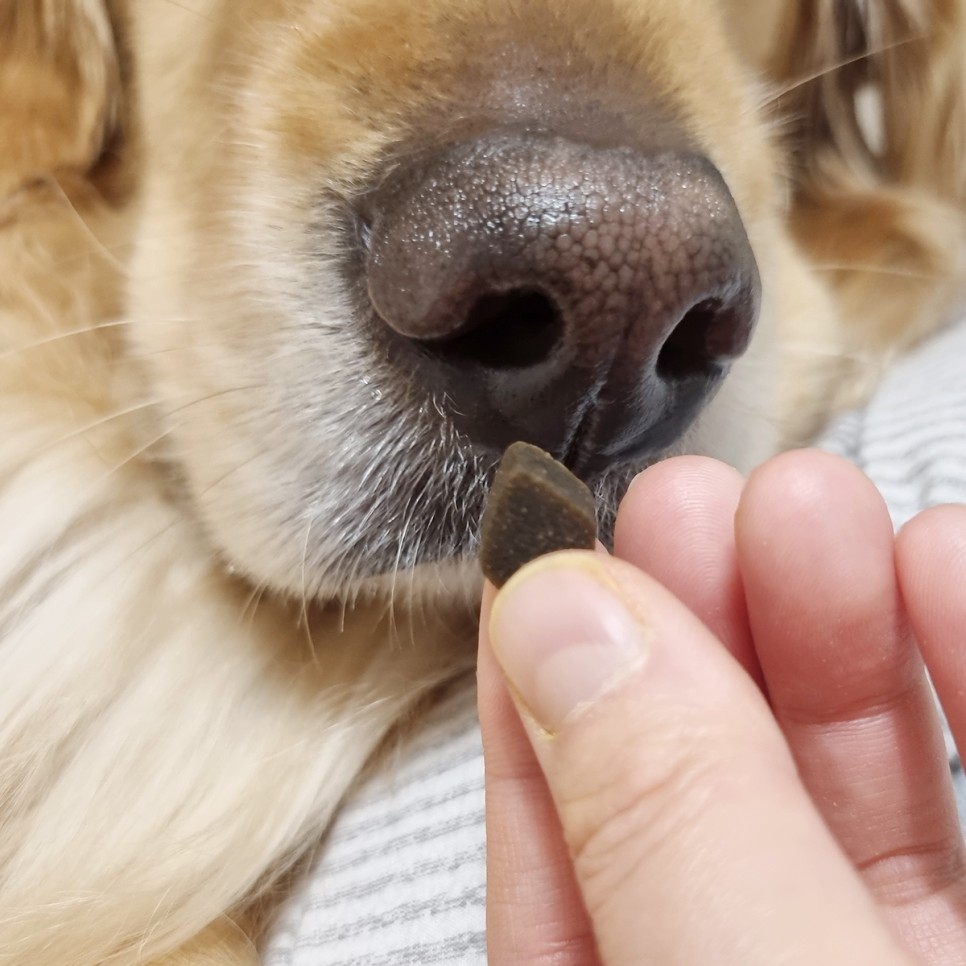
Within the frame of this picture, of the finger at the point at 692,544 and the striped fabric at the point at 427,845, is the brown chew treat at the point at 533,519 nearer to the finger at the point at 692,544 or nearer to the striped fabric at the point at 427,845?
the finger at the point at 692,544

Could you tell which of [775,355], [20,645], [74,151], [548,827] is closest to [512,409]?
[548,827]

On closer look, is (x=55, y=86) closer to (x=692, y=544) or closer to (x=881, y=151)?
(x=692, y=544)

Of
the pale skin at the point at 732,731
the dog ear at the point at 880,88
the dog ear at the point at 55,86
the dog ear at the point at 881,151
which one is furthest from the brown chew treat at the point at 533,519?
the dog ear at the point at 880,88

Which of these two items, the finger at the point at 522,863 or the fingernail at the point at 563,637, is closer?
the fingernail at the point at 563,637

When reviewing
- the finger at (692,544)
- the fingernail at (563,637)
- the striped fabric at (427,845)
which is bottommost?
the striped fabric at (427,845)

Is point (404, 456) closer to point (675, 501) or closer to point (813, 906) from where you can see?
point (675, 501)

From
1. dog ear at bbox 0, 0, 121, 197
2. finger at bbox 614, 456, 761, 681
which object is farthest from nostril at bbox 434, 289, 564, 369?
dog ear at bbox 0, 0, 121, 197
